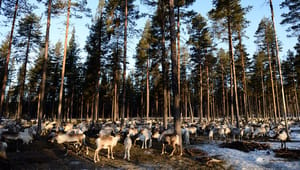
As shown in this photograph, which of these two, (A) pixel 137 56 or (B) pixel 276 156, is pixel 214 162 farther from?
(A) pixel 137 56

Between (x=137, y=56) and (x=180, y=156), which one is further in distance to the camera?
(x=137, y=56)

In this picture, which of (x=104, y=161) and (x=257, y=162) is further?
(x=104, y=161)

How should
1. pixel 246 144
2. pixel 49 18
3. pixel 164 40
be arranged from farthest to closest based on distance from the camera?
pixel 164 40
pixel 49 18
pixel 246 144

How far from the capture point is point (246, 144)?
12016 millimetres

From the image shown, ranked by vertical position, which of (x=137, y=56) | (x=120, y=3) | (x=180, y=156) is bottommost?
(x=180, y=156)

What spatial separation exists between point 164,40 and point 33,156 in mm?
14832

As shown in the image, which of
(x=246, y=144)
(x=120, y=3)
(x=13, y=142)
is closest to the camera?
(x=246, y=144)

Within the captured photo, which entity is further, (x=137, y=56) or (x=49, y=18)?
(x=137, y=56)

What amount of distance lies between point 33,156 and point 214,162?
28.5ft

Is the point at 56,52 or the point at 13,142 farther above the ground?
the point at 56,52

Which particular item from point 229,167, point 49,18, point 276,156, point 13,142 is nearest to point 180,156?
point 229,167

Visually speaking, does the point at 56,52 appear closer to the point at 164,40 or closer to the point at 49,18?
the point at 49,18

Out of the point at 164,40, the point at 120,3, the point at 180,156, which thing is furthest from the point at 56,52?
the point at 180,156

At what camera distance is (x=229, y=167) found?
314 inches
